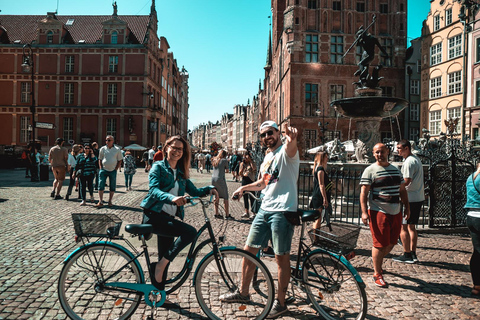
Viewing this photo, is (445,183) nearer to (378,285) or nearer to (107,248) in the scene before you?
(378,285)

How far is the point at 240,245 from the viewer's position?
6.20 meters

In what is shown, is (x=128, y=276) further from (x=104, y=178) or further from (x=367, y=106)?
(x=367, y=106)

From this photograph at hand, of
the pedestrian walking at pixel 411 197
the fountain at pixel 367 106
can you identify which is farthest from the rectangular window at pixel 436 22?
the pedestrian walking at pixel 411 197

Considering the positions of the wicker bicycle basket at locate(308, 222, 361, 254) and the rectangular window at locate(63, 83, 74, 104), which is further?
the rectangular window at locate(63, 83, 74, 104)

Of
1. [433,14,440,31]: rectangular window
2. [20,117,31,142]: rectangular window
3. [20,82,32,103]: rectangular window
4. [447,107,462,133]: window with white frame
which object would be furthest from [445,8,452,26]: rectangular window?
[20,117,31,142]: rectangular window

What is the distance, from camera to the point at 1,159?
1041 inches

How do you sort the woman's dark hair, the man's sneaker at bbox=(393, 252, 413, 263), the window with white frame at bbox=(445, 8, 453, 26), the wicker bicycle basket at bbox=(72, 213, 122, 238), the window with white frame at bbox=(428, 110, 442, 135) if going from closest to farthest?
the wicker bicycle basket at bbox=(72, 213, 122, 238), the woman's dark hair, the man's sneaker at bbox=(393, 252, 413, 263), the window with white frame at bbox=(445, 8, 453, 26), the window with white frame at bbox=(428, 110, 442, 135)

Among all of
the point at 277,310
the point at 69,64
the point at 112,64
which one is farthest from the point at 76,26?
the point at 277,310

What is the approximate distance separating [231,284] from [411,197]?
3.66 meters

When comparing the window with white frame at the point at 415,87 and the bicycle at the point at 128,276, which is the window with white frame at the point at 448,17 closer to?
the window with white frame at the point at 415,87

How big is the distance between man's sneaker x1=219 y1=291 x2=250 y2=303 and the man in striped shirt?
1.90 metres

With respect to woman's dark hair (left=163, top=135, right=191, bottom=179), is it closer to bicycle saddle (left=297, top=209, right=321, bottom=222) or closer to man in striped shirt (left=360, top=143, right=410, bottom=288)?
bicycle saddle (left=297, top=209, right=321, bottom=222)

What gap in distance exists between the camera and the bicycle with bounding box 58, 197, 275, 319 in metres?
3.26

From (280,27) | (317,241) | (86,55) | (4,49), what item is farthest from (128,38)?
(317,241)
